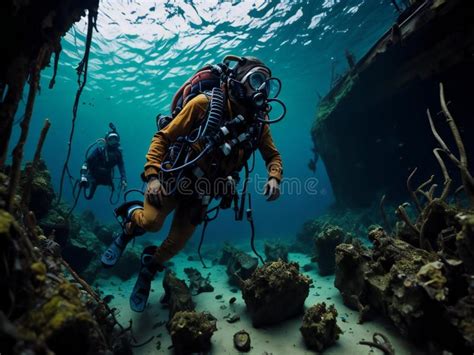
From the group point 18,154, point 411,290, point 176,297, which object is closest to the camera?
point 18,154

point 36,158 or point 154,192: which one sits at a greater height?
point 36,158

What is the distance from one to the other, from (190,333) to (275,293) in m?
1.26

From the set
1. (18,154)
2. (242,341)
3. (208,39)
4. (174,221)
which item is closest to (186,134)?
(174,221)

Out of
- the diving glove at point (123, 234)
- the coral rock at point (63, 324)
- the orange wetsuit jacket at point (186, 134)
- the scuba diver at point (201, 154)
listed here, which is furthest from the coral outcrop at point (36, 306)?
the diving glove at point (123, 234)

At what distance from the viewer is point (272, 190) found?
386 cm

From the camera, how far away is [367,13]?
17.6 meters

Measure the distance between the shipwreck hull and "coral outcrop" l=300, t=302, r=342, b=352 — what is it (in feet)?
20.8

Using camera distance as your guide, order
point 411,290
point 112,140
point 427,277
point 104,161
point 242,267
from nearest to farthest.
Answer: point 427,277 → point 411,290 → point 242,267 → point 112,140 → point 104,161

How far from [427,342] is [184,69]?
79.3ft

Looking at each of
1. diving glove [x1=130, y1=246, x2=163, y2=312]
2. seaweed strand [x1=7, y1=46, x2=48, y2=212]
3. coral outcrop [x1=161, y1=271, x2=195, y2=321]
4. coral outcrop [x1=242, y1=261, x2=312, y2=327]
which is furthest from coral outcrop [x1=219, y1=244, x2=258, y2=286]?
seaweed strand [x1=7, y1=46, x2=48, y2=212]

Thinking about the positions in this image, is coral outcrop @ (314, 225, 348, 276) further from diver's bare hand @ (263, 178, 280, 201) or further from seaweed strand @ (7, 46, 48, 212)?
seaweed strand @ (7, 46, 48, 212)

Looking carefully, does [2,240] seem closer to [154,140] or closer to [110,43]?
[154,140]

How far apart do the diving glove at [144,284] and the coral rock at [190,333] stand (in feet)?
3.53

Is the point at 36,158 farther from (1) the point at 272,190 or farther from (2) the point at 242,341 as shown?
(2) the point at 242,341
